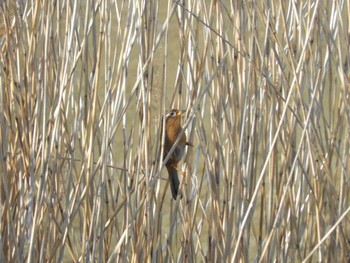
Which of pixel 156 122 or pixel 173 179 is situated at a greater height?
pixel 156 122

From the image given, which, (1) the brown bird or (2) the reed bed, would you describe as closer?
(2) the reed bed

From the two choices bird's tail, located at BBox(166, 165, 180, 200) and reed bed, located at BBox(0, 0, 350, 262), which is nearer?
reed bed, located at BBox(0, 0, 350, 262)

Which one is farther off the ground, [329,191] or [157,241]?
[329,191]

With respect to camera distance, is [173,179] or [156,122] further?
[173,179]

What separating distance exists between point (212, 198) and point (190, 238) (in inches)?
3.7

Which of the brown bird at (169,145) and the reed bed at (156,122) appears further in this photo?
the brown bird at (169,145)

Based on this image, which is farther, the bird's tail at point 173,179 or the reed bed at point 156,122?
the bird's tail at point 173,179

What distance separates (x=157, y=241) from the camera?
5.39 ft

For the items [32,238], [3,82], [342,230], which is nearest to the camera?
[32,238]

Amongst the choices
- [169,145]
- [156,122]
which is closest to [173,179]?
[169,145]

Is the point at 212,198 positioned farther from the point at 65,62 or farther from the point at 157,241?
the point at 65,62

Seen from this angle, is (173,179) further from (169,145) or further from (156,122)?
(156,122)

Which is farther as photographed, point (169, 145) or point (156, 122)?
point (169, 145)

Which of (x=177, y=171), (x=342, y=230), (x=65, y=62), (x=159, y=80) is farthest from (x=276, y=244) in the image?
(x=65, y=62)
